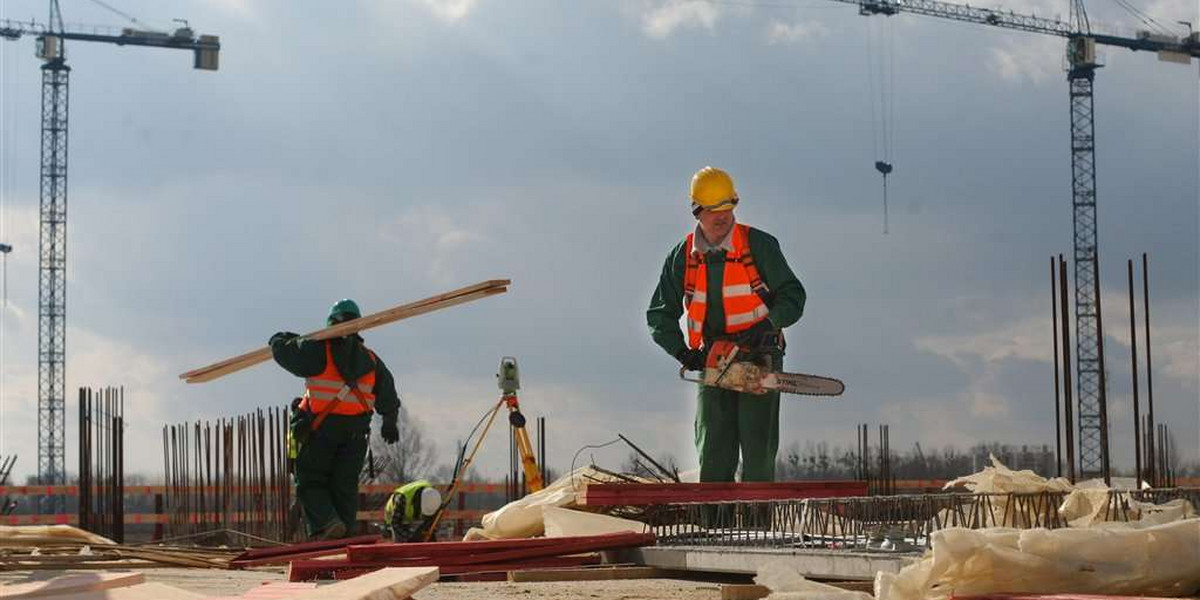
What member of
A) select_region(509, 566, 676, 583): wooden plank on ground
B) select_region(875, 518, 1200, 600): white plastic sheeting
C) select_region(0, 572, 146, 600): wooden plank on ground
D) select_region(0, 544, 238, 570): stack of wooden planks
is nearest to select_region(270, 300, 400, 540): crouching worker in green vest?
select_region(0, 544, 238, 570): stack of wooden planks

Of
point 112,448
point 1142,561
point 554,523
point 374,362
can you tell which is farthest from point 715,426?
point 112,448

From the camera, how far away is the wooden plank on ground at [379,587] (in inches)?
165

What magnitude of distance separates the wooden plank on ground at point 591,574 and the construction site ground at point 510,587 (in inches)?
3.3

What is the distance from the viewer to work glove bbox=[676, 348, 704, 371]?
31.0 feet

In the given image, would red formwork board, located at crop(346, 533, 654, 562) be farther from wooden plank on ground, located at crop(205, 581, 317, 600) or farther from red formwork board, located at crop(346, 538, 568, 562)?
wooden plank on ground, located at crop(205, 581, 317, 600)

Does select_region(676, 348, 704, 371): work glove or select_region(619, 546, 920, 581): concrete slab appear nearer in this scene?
select_region(619, 546, 920, 581): concrete slab

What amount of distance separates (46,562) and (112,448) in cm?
927

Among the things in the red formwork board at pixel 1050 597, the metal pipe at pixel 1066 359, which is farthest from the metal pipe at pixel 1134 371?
the red formwork board at pixel 1050 597

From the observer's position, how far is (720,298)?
956 centimetres

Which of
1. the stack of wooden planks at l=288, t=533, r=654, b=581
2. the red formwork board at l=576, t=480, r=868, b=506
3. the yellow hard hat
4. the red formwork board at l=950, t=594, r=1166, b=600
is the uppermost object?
the yellow hard hat

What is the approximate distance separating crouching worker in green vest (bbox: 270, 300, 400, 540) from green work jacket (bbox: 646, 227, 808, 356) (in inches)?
101

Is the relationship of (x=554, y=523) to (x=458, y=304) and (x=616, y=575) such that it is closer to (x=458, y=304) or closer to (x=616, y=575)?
(x=616, y=575)

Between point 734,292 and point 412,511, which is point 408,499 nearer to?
point 412,511

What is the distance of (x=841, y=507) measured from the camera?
711cm
